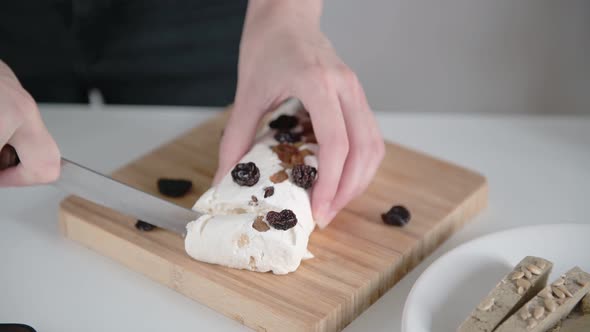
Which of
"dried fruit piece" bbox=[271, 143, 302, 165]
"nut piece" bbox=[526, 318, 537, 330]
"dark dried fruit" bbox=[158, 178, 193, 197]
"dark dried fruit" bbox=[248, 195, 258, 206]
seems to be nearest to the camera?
"nut piece" bbox=[526, 318, 537, 330]

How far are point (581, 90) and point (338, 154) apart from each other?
5.79ft

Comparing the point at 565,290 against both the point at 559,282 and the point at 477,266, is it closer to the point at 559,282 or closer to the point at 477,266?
the point at 559,282

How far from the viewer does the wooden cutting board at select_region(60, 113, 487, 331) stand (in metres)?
1.32

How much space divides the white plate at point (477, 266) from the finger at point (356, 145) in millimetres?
223

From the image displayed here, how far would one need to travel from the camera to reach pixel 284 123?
1.63 m

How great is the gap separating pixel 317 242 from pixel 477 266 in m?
0.28

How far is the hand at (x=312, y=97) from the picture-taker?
4.76ft

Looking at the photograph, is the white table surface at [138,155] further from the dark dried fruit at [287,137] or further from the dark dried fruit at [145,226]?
the dark dried fruit at [287,137]

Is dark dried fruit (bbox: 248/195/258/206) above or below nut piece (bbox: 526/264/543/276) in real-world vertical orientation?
below

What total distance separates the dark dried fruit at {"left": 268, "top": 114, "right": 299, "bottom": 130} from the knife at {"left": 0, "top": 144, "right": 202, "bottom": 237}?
291 mm

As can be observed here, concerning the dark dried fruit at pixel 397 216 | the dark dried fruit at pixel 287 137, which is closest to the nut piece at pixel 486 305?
the dark dried fruit at pixel 397 216

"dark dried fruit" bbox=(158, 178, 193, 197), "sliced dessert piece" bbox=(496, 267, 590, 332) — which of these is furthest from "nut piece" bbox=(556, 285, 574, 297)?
"dark dried fruit" bbox=(158, 178, 193, 197)

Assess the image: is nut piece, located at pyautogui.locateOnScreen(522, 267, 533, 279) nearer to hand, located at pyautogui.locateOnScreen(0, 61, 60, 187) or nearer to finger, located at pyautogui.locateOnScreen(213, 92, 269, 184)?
finger, located at pyautogui.locateOnScreen(213, 92, 269, 184)

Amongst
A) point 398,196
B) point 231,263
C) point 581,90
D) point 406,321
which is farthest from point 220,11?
point 581,90
